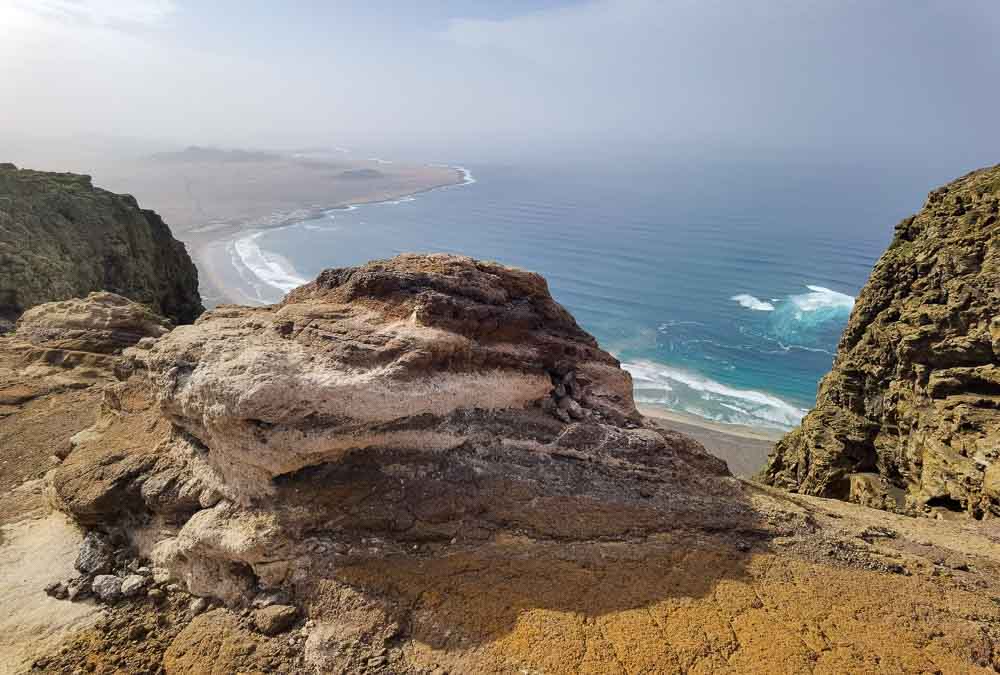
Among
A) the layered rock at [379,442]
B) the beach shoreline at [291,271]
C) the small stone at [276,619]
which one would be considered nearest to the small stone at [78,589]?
the layered rock at [379,442]

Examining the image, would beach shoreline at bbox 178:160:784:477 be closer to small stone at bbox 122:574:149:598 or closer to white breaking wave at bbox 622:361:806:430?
white breaking wave at bbox 622:361:806:430

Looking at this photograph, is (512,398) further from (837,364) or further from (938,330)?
(837,364)

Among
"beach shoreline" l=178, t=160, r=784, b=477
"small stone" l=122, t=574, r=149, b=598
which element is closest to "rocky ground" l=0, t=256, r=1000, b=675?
"small stone" l=122, t=574, r=149, b=598

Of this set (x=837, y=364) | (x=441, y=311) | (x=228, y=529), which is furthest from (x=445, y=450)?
(x=837, y=364)

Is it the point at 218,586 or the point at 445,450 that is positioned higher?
the point at 445,450

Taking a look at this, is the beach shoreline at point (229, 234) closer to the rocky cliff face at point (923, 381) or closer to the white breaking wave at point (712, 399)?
the white breaking wave at point (712, 399)

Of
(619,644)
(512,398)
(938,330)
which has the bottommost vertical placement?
(619,644)

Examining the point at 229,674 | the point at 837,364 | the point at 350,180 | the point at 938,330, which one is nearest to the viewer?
the point at 229,674

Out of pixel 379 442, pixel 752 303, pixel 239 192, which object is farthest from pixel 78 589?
pixel 239 192
